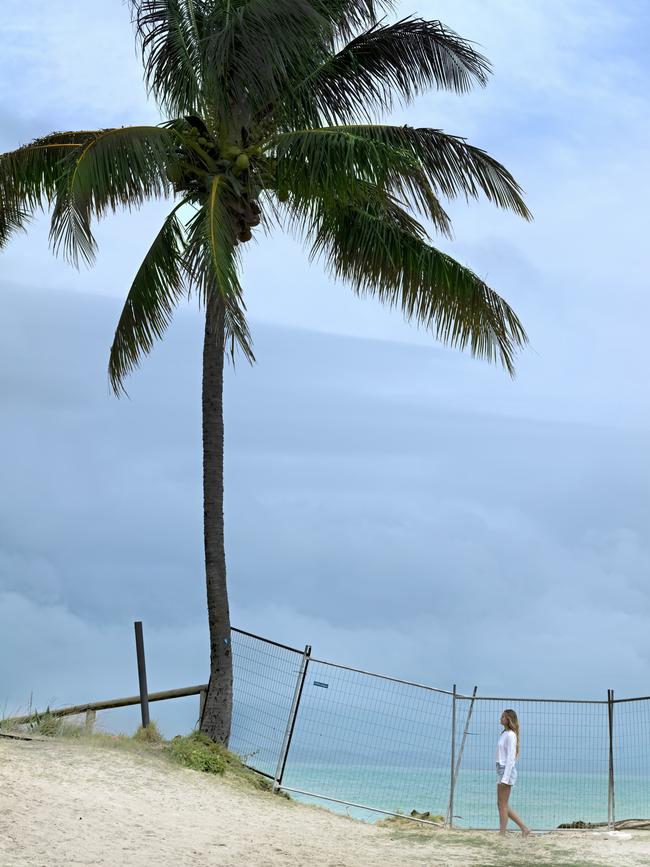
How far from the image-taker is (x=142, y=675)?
16016 millimetres

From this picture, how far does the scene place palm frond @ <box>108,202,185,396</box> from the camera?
17344mm

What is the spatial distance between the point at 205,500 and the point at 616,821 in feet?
25.3

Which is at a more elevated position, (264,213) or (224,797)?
(264,213)

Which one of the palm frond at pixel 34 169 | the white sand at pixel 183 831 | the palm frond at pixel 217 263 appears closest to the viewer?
the white sand at pixel 183 831

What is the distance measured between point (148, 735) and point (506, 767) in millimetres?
5220

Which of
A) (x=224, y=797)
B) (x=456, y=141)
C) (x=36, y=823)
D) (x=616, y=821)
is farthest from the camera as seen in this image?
(x=456, y=141)

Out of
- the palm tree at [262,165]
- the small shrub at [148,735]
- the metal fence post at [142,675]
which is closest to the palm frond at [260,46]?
the palm tree at [262,165]

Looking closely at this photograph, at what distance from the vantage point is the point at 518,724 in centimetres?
1461

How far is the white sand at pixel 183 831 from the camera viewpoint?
10.8 meters

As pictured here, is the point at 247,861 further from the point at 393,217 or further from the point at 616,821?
the point at 393,217

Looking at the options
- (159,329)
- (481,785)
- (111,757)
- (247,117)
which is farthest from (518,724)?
(247,117)

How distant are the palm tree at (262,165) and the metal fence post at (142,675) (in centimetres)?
92

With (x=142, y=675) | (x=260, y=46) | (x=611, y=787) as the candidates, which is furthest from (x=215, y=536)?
(x=260, y=46)

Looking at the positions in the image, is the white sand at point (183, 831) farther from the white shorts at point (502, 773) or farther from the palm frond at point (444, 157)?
the palm frond at point (444, 157)
